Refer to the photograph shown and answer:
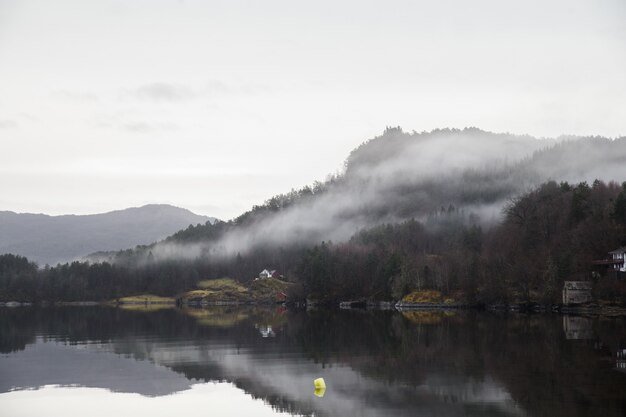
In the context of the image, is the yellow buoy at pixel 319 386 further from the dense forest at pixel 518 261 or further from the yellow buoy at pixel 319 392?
the dense forest at pixel 518 261

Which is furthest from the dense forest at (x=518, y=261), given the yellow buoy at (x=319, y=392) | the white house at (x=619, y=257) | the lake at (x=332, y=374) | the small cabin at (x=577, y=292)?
the yellow buoy at (x=319, y=392)

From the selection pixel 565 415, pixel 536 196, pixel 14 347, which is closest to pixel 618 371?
pixel 565 415

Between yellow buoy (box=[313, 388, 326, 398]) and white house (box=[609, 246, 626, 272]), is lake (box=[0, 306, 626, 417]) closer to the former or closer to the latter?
yellow buoy (box=[313, 388, 326, 398])

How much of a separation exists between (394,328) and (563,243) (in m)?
52.0

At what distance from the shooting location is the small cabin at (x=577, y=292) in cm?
10756

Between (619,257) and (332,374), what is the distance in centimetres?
7632

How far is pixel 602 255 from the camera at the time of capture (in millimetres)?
112938

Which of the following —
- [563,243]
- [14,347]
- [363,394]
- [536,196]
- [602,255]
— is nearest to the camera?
[363,394]

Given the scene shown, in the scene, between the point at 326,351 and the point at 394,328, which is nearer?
the point at 326,351

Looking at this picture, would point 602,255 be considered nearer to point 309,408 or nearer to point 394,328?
point 394,328

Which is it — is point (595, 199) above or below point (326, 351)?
above

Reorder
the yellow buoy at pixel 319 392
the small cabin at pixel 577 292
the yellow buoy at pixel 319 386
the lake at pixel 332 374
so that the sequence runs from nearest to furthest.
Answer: the lake at pixel 332 374 < the yellow buoy at pixel 319 392 < the yellow buoy at pixel 319 386 < the small cabin at pixel 577 292

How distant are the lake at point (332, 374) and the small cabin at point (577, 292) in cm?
3358

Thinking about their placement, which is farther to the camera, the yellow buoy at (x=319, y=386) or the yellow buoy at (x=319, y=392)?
the yellow buoy at (x=319, y=386)
